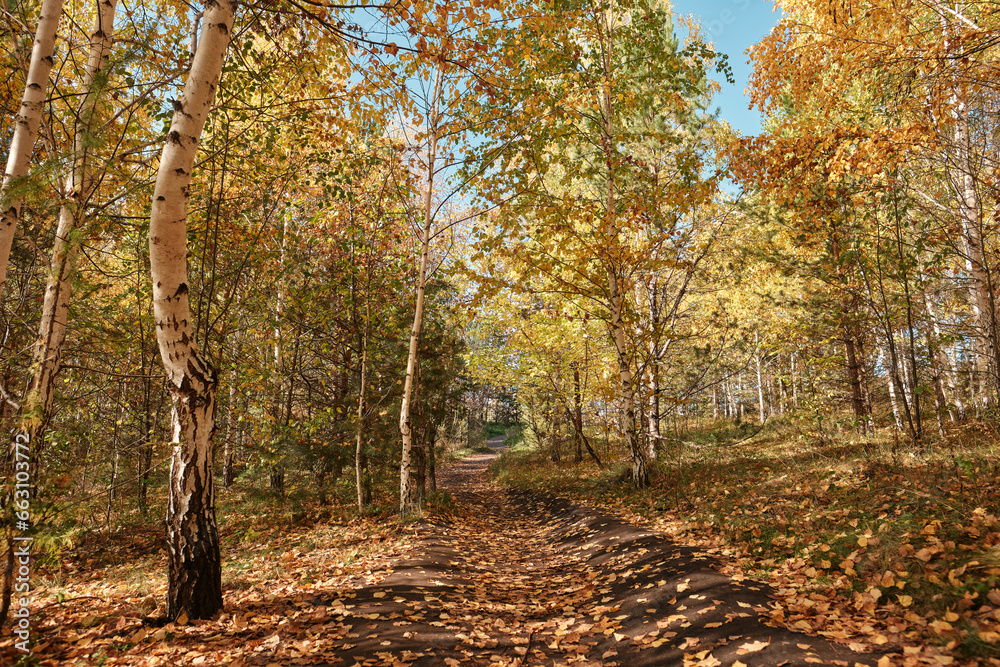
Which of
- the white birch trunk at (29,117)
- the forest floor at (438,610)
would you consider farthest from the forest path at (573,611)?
the white birch trunk at (29,117)

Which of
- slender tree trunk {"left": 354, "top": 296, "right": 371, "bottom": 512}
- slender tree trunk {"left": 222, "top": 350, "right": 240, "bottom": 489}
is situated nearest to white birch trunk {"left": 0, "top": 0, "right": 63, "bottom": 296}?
slender tree trunk {"left": 354, "top": 296, "right": 371, "bottom": 512}

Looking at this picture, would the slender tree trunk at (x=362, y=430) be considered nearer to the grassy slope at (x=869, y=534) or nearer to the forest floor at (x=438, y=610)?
the forest floor at (x=438, y=610)

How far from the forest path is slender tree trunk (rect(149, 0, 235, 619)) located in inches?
49.1

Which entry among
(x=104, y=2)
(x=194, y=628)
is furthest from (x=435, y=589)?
(x=104, y=2)

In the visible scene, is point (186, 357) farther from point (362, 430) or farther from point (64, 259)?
A: point (362, 430)

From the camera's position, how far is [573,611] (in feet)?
15.1

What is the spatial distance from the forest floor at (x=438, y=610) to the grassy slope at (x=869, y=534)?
389mm

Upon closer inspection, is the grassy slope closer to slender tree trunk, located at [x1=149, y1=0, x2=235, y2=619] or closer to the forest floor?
the forest floor

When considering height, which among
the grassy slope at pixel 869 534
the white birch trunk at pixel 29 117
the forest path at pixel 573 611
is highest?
the white birch trunk at pixel 29 117

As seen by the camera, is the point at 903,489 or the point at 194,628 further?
the point at 903,489

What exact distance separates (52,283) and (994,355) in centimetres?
1070

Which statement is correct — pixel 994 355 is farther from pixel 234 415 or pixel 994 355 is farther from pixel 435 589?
pixel 234 415

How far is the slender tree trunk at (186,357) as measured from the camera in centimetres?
353

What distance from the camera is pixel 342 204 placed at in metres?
9.56
